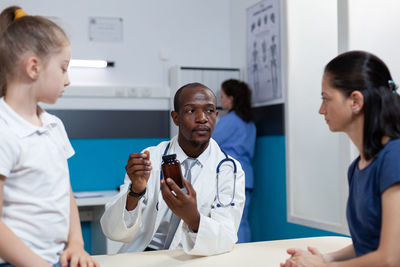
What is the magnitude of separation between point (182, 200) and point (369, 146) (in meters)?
0.54

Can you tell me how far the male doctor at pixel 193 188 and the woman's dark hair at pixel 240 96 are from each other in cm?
198

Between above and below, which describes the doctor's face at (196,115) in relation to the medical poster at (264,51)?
below

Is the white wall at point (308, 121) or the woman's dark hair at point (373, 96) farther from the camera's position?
the white wall at point (308, 121)

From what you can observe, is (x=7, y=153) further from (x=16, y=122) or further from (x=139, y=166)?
(x=139, y=166)

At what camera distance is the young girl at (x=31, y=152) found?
95 centimetres

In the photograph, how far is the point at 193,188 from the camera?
1548 millimetres

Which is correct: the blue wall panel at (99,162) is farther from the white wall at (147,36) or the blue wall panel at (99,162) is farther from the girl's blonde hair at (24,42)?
the girl's blonde hair at (24,42)

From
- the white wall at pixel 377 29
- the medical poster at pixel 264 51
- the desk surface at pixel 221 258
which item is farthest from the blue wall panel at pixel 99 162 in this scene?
the desk surface at pixel 221 258

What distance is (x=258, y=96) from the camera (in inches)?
158

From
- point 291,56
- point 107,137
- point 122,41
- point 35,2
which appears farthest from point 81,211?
point 291,56

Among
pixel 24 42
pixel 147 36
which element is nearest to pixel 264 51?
pixel 147 36

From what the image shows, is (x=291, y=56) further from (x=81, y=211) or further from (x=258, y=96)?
(x=81, y=211)

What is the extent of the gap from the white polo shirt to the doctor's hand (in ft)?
1.26

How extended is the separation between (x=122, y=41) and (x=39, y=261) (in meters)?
3.33
